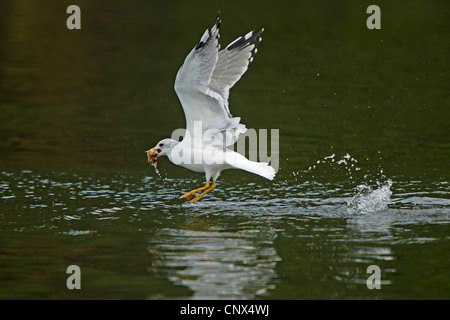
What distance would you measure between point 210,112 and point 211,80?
0.49 meters

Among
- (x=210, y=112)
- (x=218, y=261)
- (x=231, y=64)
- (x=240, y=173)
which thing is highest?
(x=231, y=64)

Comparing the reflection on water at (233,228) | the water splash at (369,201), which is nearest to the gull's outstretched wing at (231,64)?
the reflection on water at (233,228)

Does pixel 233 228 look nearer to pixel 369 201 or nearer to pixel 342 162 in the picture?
pixel 369 201

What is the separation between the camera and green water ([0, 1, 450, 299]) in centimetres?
711

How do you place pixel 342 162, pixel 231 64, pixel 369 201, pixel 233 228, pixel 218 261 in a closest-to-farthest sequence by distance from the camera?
pixel 218 261, pixel 233 228, pixel 369 201, pixel 231 64, pixel 342 162

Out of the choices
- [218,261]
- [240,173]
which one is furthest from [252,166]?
[240,173]

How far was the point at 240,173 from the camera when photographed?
11359 mm

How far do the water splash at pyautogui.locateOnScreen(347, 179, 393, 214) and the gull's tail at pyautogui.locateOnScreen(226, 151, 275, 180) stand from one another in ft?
3.25

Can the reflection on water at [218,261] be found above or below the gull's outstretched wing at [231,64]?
below

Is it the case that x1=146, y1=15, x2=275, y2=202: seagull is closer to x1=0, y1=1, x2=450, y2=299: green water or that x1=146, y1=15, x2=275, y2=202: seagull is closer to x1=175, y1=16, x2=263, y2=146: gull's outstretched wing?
x1=175, y1=16, x2=263, y2=146: gull's outstretched wing

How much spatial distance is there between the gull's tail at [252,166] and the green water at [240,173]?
1.62 feet

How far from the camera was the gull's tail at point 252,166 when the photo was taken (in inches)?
349

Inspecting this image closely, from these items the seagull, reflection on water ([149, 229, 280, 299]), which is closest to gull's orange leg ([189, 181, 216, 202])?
the seagull

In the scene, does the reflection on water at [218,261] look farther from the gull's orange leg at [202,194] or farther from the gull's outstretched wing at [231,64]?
the gull's outstretched wing at [231,64]
